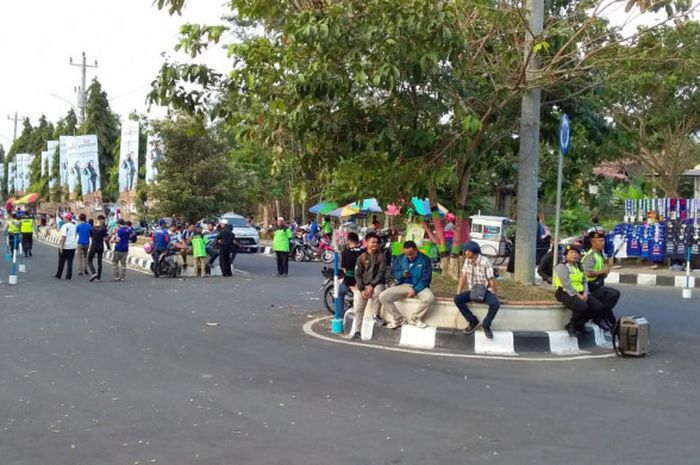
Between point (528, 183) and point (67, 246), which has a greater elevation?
point (528, 183)

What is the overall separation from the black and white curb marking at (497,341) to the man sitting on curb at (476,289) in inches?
5.1

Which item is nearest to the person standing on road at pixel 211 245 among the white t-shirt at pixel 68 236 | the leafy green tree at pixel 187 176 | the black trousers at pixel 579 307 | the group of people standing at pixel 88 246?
the leafy green tree at pixel 187 176

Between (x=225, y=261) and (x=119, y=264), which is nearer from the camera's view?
(x=119, y=264)

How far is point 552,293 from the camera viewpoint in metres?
11.2

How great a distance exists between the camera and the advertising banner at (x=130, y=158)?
30.9 m

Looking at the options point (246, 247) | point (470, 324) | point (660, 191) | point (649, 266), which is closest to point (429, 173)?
point (470, 324)

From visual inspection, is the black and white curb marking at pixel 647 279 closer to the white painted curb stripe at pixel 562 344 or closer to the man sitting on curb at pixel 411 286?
the white painted curb stripe at pixel 562 344

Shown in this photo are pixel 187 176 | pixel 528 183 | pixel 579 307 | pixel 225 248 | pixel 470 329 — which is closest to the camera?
pixel 470 329

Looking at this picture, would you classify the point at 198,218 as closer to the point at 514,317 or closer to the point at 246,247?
Answer: the point at 246,247

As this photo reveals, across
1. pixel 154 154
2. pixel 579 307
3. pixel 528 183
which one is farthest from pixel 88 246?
pixel 579 307

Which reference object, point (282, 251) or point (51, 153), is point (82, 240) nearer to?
point (282, 251)

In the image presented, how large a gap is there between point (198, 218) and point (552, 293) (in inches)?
694

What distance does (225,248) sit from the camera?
21.2 metres

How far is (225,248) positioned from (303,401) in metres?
14.5
